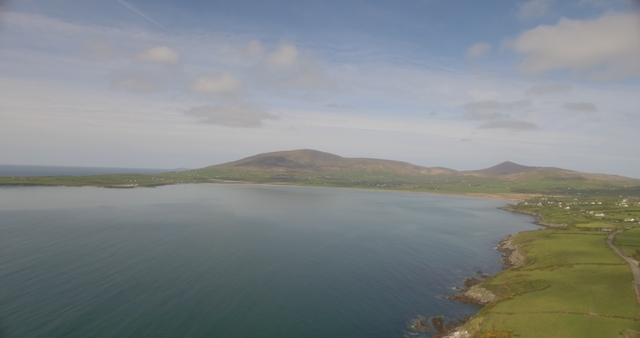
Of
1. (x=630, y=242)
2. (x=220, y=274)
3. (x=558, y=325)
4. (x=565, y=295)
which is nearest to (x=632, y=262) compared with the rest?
(x=630, y=242)

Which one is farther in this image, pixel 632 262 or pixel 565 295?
pixel 632 262

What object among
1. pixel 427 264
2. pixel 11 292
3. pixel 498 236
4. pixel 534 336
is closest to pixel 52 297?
pixel 11 292

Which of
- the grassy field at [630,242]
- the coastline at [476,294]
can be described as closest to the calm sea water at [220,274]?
the coastline at [476,294]

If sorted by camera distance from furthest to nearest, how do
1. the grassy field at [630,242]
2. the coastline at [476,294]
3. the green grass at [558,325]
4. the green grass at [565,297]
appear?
the grassy field at [630,242], the coastline at [476,294], the green grass at [565,297], the green grass at [558,325]

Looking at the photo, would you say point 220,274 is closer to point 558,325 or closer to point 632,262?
point 558,325

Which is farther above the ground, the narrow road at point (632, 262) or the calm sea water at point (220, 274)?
the narrow road at point (632, 262)

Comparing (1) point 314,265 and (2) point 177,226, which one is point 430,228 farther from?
(2) point 177,226

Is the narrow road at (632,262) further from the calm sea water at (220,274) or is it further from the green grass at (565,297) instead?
the calm sea water at (220,274)
